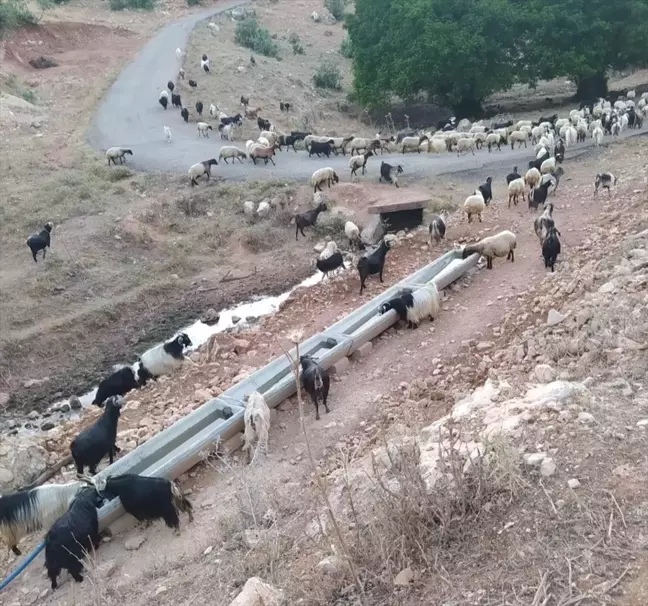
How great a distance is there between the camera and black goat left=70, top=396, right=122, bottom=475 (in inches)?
294

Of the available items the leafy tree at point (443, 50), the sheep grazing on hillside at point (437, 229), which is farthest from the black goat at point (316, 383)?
the leafy tree at point (443, 50)

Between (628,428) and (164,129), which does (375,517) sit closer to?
(628,428)

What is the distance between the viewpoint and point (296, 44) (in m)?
40.7

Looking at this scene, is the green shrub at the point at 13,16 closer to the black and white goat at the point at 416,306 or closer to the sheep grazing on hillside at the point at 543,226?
the sheep grazing on hillside at the point at 543,226

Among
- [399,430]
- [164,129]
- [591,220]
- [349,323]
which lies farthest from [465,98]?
[399,430]

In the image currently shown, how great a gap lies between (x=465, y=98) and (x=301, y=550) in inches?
1041

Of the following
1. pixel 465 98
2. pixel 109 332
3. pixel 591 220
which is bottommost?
pixel 109 332

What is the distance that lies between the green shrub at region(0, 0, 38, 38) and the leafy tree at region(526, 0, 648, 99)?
23314 mm

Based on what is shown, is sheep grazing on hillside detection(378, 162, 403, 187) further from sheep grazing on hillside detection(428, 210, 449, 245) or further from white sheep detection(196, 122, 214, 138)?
white sheep detection(196, 122, 214, 138)

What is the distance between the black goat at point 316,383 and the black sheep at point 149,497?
2048mm

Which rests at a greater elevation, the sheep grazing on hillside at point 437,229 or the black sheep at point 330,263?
the sheep grazing on hillside at point 437,229

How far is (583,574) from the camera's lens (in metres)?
3.62

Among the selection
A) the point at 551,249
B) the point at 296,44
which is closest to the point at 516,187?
the point at 551,249

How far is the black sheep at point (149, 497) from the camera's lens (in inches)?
243
